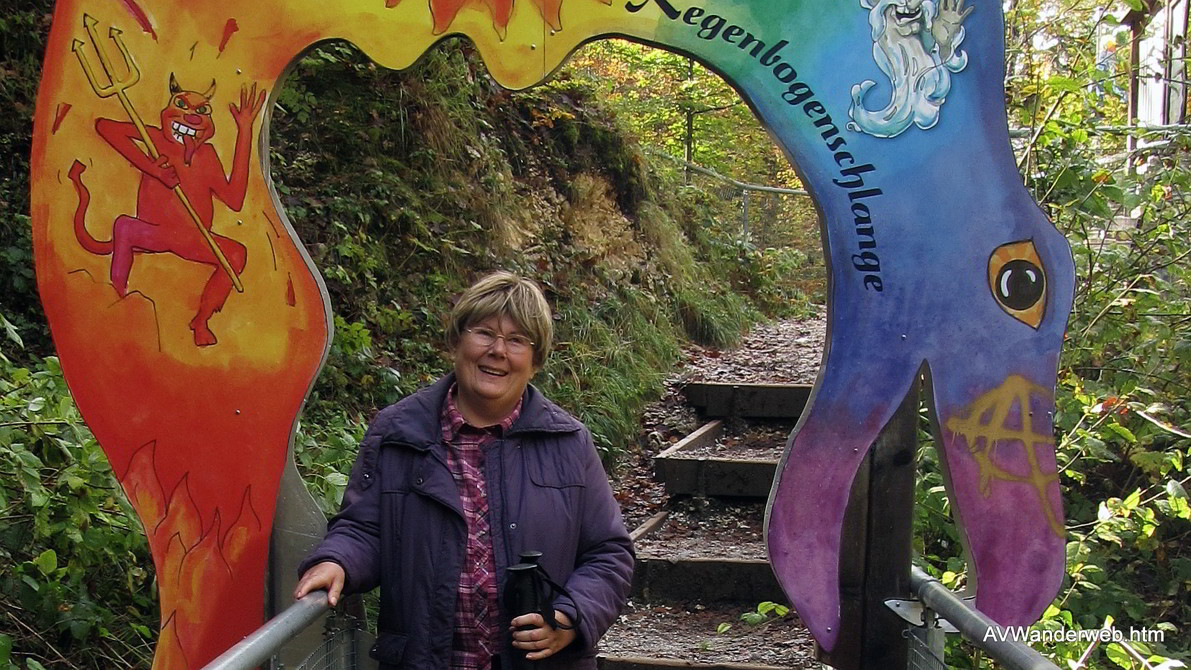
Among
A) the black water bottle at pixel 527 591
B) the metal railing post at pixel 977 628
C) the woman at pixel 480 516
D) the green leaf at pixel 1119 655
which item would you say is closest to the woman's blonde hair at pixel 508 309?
the woman at pixel 480 516

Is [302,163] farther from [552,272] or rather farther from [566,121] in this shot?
[566,121]

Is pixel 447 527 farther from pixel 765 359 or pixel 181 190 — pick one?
pixel 765 359

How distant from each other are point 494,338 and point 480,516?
1.23 feet

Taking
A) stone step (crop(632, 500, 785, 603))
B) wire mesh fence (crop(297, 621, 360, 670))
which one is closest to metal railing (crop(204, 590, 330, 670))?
wire mesh fence (crop(297, 621, 360, 670))

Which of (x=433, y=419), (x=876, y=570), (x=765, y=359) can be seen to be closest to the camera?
(x=433, y=419)

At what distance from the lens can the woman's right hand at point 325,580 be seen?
2047mm

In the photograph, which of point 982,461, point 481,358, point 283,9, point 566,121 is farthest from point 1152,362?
point 566,121

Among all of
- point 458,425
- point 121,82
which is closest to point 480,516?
point 458,425

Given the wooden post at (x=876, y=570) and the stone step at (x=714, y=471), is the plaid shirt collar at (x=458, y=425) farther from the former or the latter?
the stone step at (x=714, y=471)

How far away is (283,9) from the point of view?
2.41m

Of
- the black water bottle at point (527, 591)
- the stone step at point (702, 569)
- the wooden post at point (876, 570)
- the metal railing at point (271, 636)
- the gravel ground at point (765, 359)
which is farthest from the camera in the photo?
the gravel ground at point (765, 359)

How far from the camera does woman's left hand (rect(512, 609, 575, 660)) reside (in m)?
2.03

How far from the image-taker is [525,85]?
2408mm

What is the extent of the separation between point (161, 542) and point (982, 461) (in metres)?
1.94
